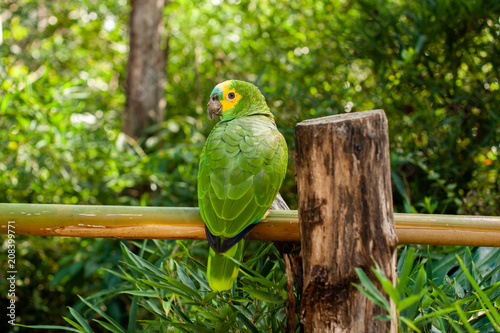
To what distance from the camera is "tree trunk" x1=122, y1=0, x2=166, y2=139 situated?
95.5 inches

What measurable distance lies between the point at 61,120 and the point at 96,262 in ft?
2.61

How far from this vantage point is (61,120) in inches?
78.2

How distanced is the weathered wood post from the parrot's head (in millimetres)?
468

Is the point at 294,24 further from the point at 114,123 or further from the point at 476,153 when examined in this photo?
the point at 114,123

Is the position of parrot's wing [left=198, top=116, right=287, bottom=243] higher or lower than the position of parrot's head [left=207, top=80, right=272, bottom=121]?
lower

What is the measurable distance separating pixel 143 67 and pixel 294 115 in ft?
3.82

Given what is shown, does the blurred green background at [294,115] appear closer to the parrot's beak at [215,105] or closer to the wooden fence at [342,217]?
the parrot's beak at [215,105]

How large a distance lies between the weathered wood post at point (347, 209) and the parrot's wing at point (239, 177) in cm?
21

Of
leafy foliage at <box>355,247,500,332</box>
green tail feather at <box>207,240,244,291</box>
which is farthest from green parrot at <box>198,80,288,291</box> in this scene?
leafy foliage at <box>355,247,500,332</box>

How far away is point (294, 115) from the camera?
1.90m

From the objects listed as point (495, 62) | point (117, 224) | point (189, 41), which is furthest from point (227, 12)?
point (117, 224)

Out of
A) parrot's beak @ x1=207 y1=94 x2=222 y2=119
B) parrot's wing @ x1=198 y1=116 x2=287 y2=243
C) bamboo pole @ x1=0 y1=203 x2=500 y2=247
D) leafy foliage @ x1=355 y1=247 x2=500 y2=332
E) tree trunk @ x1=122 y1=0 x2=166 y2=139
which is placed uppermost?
tree trunk @ x1=122 y1=0 x2=166 y2=139

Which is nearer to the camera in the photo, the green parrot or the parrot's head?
the green parrot

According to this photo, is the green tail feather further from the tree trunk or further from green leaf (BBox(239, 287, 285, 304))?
the tree trunk
